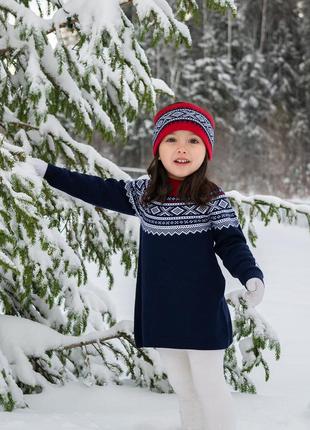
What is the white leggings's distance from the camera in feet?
9.33

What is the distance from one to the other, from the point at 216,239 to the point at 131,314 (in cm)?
591

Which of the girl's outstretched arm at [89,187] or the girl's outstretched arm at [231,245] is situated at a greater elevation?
the girl's outstretched arm at [89,187]

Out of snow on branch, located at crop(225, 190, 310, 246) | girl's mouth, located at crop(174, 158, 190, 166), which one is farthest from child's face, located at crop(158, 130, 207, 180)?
snow on branch, located at crop(225, 190, 310, 246)

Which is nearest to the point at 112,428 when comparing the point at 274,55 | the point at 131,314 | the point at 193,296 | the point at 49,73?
the point at 193,296

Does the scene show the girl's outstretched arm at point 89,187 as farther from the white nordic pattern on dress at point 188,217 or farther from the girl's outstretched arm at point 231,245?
the girl's outstretched arm at point 231,245

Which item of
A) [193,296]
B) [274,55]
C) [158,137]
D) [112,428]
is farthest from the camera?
[274,55]

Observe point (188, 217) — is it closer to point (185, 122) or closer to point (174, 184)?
point (174, 184)

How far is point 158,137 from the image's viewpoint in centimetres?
298

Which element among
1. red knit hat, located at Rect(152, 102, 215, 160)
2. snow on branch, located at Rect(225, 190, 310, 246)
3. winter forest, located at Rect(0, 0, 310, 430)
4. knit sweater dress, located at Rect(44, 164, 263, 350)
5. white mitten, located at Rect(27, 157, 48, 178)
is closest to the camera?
knit sweater dress, located at Rect(44, 164, 263, 350)

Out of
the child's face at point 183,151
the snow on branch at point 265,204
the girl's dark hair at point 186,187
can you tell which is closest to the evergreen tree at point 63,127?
the girl's dark hair at point 186,187

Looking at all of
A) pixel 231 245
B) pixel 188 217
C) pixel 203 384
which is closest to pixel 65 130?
pixel 188 217

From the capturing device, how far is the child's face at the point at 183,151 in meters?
2.90

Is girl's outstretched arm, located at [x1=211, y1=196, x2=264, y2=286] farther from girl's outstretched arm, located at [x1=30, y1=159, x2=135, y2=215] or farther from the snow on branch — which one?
the snow on branch

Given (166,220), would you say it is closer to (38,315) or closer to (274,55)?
(38,315)
